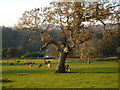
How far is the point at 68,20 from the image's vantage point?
Answer: 90.1ft

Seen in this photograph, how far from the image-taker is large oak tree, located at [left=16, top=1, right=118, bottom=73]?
26.3m

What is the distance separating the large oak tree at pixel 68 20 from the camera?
26.3 metres

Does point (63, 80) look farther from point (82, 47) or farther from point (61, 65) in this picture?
point (82, 47)

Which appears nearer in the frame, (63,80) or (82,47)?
(63,80)

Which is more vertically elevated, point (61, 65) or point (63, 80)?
point (61, 65)

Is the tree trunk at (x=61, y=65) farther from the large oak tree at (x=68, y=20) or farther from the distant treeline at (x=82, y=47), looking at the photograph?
the distant treeline at (x=82, y=47)

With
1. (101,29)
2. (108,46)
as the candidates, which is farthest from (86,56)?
(101,29)

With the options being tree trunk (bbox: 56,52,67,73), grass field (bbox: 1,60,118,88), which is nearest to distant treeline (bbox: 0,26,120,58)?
tree trunk (bbox: 56,52,67,73)

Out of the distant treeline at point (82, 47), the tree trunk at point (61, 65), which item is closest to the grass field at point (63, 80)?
the tree trunk at point (61, 65)

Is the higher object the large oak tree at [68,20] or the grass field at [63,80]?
the large oak tree at [68,20]

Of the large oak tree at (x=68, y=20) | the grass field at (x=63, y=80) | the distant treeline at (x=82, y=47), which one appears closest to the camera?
the grass field at (x=63, y=80)

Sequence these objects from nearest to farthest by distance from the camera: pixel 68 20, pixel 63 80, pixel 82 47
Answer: pixel 63 80 < pixel 68 20 < pixel 82 47

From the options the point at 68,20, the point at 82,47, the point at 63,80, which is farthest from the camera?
the point at 82,47

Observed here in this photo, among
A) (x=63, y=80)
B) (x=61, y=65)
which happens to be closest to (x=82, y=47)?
(x=61, y=65)
